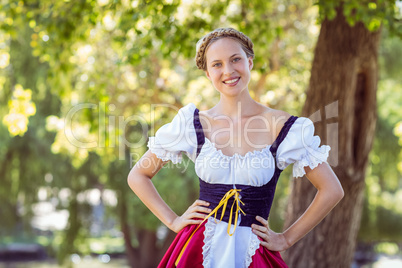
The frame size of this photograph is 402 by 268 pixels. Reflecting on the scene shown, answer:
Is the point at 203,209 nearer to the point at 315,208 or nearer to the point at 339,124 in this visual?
the point at 315,208

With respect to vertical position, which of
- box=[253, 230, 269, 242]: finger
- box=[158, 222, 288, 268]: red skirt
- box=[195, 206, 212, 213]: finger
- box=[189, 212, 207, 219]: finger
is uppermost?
box=[195, 206, 212, 213]: finger

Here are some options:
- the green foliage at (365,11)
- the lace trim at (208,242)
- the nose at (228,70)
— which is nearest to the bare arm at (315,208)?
the lace trim at (208,242)

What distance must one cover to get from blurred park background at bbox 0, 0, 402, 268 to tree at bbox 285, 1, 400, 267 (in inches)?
0.7

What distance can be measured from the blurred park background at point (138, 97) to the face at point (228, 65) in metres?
1.76

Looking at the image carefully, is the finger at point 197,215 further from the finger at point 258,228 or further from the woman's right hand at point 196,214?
the finger at point 258,228

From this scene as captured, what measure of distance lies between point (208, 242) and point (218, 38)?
0.88 m

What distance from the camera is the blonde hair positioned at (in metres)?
2.08

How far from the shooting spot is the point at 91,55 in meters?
7.46

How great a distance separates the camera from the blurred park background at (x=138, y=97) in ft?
13.2

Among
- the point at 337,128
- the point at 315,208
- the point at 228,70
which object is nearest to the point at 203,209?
the point at 315,208

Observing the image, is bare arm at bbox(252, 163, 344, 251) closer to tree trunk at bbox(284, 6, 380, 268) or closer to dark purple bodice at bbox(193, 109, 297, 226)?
dark purple bodice at bbox(193, 109, 297, 226)

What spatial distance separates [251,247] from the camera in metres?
1.97

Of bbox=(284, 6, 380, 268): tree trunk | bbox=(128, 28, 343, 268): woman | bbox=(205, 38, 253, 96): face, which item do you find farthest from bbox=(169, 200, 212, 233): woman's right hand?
bbox=(284, 6, 380, 268): tree trunk

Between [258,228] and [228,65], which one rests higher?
[228,65]
